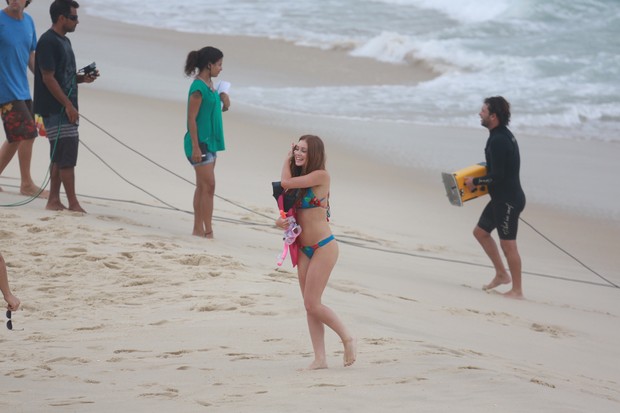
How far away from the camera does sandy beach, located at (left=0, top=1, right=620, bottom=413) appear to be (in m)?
5.11

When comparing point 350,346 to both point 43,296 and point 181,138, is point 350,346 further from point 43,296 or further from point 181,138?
point 181,138

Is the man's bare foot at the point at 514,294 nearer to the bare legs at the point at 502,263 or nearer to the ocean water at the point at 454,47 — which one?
the bare legs at the point at 502,263

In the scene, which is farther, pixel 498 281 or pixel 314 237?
pixel 498 281

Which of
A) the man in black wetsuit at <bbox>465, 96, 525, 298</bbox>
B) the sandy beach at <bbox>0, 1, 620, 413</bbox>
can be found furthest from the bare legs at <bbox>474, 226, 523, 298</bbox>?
the sandy beach at <bbox>0, 1, 620, 413</bbox>

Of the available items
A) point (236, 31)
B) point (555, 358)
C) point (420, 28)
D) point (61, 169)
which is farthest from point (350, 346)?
point (420, 28)

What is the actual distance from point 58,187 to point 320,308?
405cm

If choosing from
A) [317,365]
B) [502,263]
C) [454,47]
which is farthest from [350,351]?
[454,47]

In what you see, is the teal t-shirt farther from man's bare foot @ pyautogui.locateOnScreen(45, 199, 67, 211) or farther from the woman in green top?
man's bare foot @ pyautogui.locateOnScreen(45, 199, 67, 211)

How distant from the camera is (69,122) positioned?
28.5 feet

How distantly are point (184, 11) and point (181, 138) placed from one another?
1439cm

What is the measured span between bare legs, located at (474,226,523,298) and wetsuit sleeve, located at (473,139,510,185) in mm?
493

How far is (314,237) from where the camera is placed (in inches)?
217

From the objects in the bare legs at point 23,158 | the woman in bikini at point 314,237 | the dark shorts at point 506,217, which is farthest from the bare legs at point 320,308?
the bare legs at point 23,158

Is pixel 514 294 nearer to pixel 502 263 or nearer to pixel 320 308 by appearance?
pixel 502 263
